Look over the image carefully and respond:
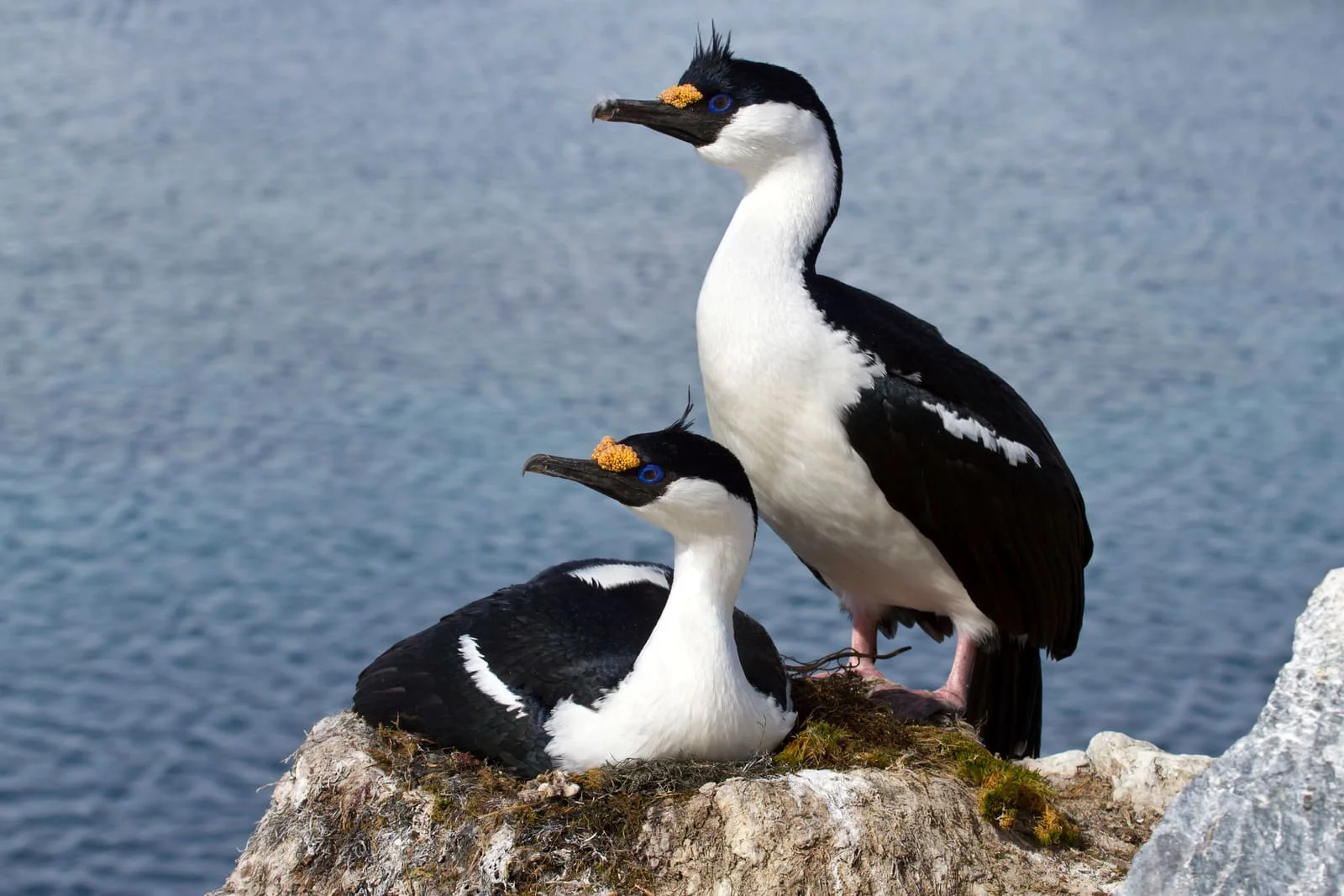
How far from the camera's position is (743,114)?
4.70 meters

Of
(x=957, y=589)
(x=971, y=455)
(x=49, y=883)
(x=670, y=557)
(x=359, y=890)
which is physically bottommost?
(x=49, y=883)

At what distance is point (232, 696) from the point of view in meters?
9.70

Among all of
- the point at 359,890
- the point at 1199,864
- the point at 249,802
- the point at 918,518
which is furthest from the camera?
the point at 249,802

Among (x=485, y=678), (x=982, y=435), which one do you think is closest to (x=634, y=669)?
(x=485, y=678)

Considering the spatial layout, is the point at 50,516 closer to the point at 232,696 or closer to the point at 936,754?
the point at 232,696

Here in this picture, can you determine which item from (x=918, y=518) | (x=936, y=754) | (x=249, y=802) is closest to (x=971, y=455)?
(x=918, y=518)

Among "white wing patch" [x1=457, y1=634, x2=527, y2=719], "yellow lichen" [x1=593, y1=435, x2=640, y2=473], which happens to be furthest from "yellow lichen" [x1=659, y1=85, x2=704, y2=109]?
"white wing patch" [x1=457, y1=634, x2=527, y2=719]

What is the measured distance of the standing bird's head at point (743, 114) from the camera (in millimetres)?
4688

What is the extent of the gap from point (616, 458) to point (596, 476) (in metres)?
0.07

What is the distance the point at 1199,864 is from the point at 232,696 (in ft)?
24.8

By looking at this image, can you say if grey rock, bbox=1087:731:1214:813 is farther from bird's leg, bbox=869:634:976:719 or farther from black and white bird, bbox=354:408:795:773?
black and white bird, bbox=354:408:795:773

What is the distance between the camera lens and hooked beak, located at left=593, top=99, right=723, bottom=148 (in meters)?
4.71

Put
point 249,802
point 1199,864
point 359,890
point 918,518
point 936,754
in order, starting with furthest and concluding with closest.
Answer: point 249,802 → point 918,518 → point 936,754 → point 359,890 → point 1199,864

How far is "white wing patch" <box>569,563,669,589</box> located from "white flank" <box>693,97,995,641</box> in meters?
0.40
